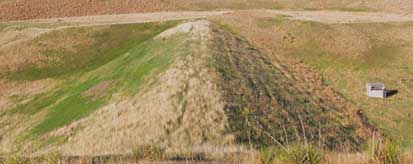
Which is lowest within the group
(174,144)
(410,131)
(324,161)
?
(410,131)

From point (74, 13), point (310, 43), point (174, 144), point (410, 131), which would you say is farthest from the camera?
point (74, 13)

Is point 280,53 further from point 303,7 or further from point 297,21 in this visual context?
point 303,7

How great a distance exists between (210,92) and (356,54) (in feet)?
80.2

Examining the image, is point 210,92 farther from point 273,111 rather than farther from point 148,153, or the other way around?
point 148,153

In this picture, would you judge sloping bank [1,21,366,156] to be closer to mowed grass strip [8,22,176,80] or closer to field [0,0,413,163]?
field [0,0,413,163]

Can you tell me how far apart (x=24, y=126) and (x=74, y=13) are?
54.4 m

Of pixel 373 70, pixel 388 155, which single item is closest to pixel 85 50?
pixel 373 70

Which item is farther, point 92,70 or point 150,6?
point 150,6

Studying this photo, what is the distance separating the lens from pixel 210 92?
97.6 ft

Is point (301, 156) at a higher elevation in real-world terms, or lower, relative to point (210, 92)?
higher

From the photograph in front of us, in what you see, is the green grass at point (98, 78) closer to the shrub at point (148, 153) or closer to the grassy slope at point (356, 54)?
the grassy slope at point (356, 54)

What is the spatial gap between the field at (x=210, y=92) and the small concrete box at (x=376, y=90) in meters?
0.55

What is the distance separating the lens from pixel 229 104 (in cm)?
2833

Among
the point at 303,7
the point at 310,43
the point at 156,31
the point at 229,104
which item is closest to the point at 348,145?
the point at 229,104
